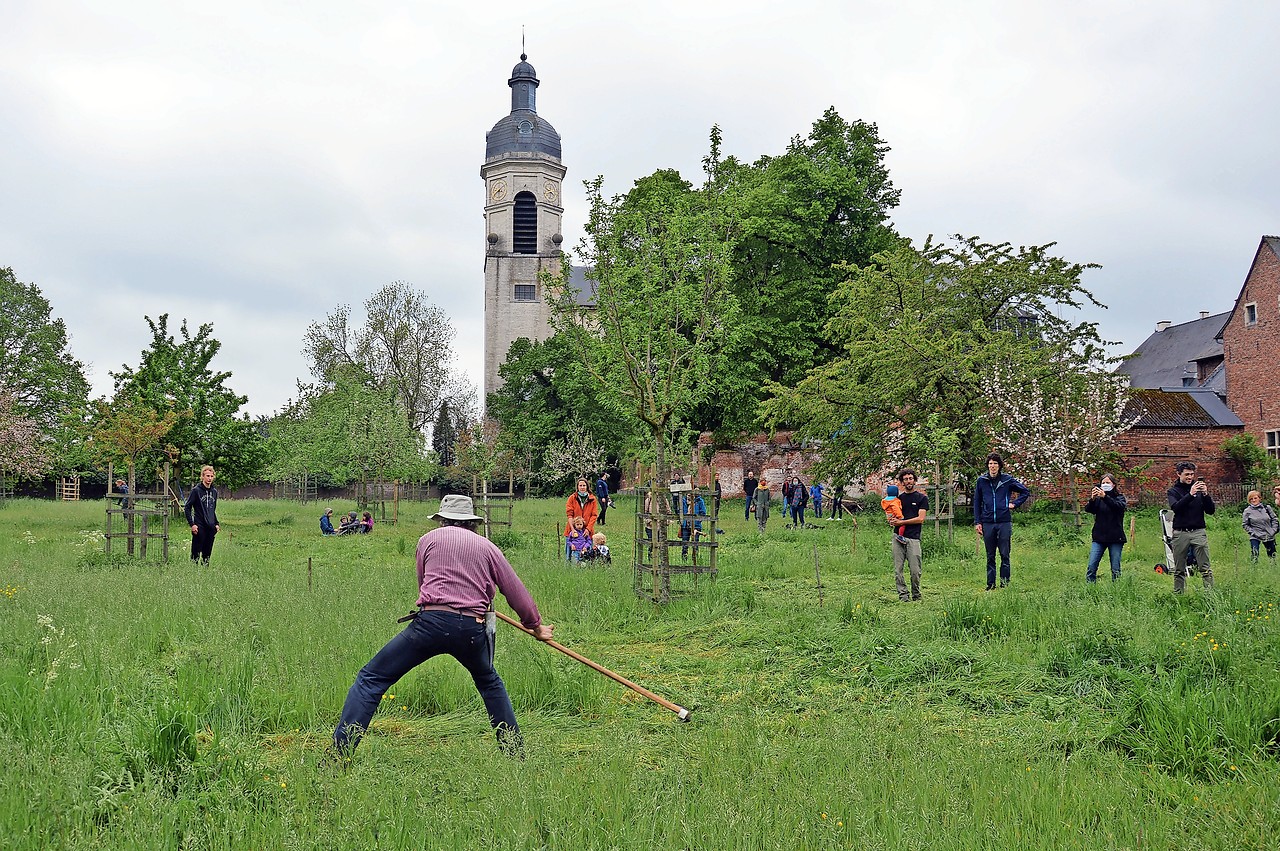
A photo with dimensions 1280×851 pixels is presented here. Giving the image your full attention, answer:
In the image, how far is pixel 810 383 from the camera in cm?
2680

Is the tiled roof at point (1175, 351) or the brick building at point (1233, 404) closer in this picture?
the brick building at point (1233, 404)

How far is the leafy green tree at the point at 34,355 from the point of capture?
46125 mm

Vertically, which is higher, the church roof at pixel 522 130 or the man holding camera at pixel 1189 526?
the church roof at pixel 522 130

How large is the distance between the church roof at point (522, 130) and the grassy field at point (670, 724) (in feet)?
201

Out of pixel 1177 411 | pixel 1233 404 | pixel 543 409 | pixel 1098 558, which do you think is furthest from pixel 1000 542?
pixel 543 409

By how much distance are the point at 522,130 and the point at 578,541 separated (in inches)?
2346

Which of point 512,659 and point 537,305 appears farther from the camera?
point 537,305

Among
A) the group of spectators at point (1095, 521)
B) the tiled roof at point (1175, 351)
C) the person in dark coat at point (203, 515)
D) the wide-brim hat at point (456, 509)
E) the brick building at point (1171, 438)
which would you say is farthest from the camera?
the tiled roof at point (1175, 351)

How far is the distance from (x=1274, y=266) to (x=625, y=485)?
32314 millimetres

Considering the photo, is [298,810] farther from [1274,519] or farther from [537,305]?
[537,305]

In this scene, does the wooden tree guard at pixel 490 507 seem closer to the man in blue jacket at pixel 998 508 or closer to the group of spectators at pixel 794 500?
the group of spectators at pixel 794 500

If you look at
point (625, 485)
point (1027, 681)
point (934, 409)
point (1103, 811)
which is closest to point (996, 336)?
point (934, 409)

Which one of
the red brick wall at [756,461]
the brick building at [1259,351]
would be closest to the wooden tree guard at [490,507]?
the red brick wall at [756,461]

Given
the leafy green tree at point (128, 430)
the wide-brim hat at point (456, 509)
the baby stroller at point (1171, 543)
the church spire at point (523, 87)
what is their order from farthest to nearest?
the church spire at point (523, 87) < the leafy green tree at point (128, 430) < the baby stroller at point (1171, 543) < the wide-brim hat at point (456, 509)
